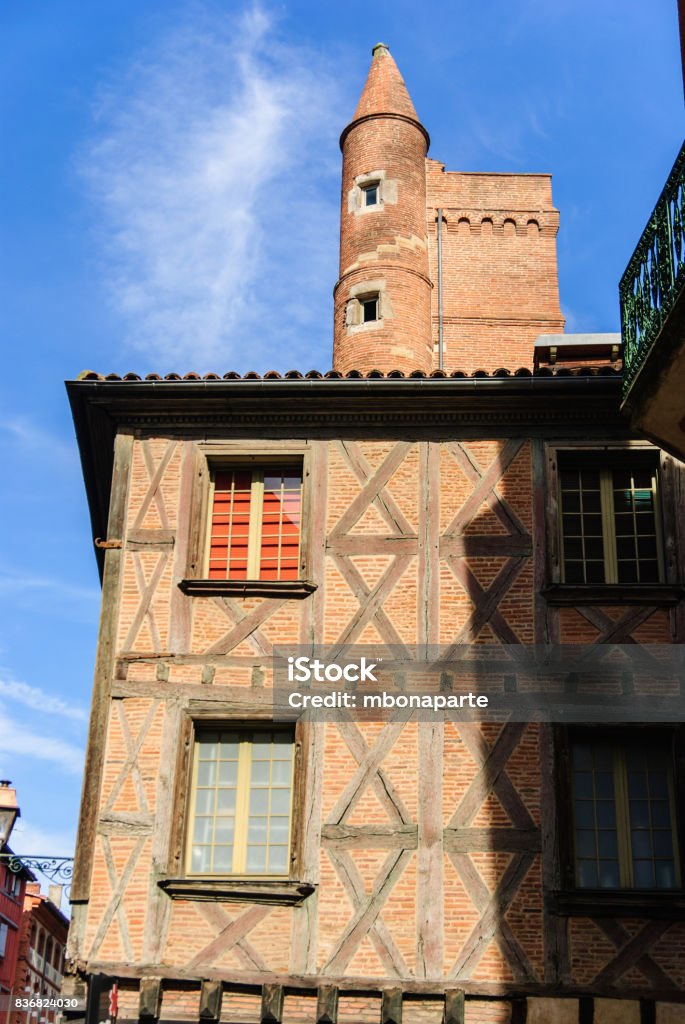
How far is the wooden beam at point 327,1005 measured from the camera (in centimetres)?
1162

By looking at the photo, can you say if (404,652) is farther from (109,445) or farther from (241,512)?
(109,445)

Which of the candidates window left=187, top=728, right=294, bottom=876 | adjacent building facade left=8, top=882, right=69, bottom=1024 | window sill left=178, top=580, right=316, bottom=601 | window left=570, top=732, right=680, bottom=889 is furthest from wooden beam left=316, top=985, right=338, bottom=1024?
adjacent building facade left=8, top=882, right=69, bottom=1024

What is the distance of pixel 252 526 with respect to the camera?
14.0m

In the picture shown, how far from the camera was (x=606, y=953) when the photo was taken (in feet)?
38.4

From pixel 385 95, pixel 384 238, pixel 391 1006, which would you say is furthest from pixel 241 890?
pixel 385 95

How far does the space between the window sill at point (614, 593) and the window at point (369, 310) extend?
13.5 metres

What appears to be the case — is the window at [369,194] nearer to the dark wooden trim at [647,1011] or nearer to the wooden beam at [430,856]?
the wooden beam at [430,856]

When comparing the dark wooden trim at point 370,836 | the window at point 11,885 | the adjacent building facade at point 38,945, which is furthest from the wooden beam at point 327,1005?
the window at point 11,885

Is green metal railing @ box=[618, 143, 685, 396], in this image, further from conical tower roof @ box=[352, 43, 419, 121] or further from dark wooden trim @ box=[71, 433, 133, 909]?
conical tower roof @ box=[352, 43, 419, 121]

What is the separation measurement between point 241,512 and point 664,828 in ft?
17.4

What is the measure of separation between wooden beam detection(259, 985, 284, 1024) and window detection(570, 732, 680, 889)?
2.85 metres

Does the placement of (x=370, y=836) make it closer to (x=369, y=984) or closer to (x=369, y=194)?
(x=369, y=984)

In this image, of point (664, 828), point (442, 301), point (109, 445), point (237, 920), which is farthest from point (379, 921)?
point (442, 301)

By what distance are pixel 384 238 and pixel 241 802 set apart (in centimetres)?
1615
